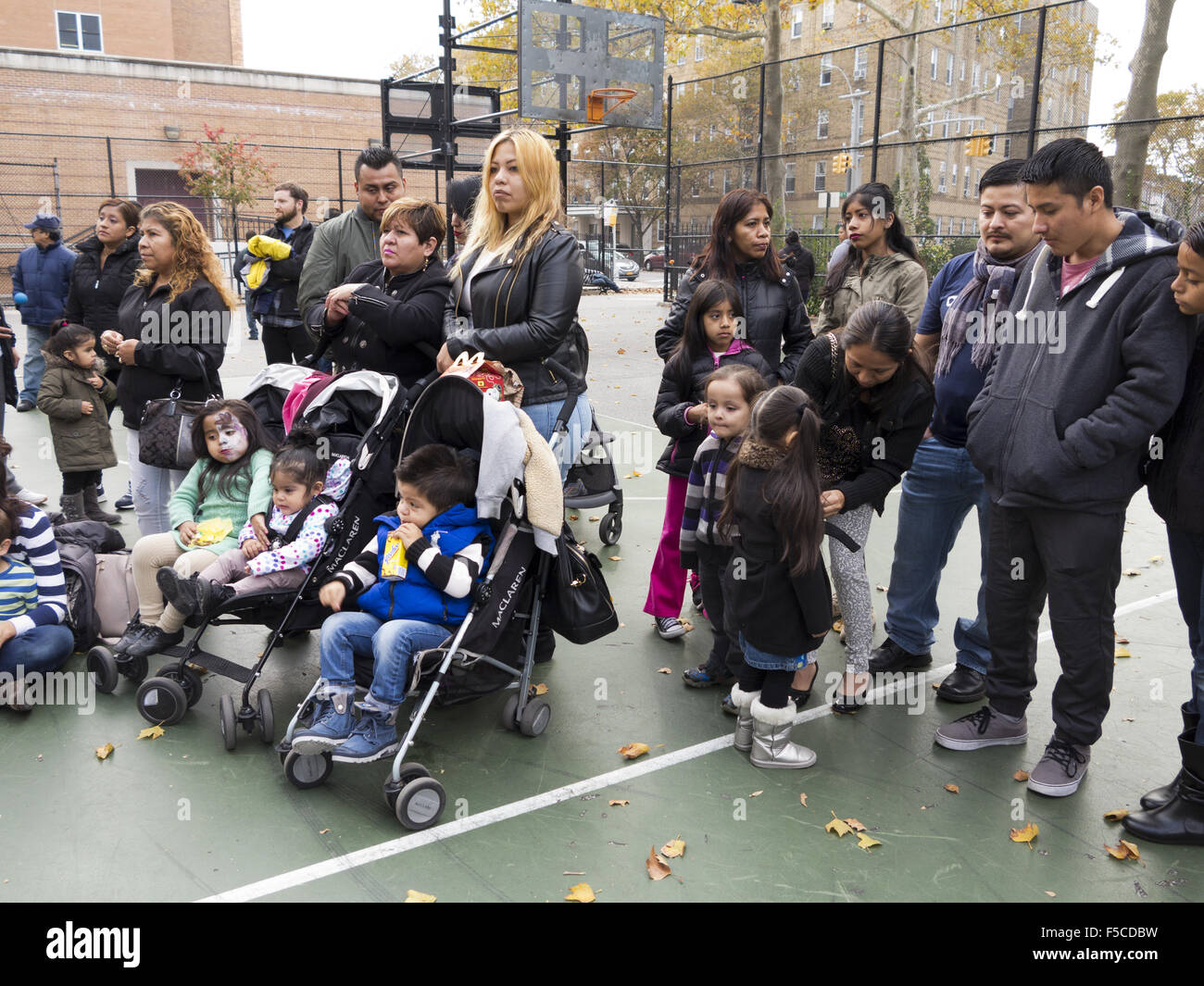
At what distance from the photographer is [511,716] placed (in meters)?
3.81

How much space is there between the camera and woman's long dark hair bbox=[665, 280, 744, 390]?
420cm

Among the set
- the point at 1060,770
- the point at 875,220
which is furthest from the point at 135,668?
the point at 875,220

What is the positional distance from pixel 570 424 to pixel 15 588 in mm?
2402

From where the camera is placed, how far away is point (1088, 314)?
10.2 feet

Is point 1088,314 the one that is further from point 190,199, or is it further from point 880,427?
point 190,199

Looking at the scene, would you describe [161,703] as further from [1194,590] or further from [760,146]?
[760,146]

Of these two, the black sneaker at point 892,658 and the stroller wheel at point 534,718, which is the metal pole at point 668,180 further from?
the stroller wheel at point 534,718

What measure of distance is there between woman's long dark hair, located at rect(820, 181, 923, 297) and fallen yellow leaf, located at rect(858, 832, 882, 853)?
8.91ft

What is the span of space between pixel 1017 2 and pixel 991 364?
73.0ft

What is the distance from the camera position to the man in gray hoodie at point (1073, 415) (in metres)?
2.99

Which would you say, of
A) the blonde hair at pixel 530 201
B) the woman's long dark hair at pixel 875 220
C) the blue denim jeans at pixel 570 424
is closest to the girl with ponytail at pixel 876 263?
the woman's long dark hair at pixel 875 220

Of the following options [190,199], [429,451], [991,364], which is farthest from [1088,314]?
[190,199]

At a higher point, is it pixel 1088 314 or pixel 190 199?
pixel 190 199

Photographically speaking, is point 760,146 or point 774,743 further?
point 760,146
